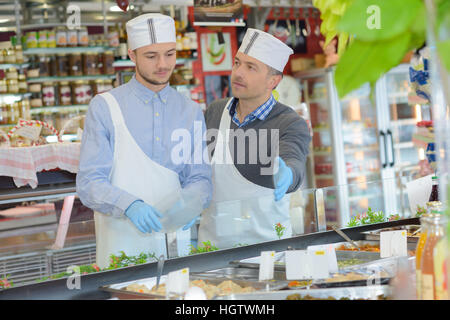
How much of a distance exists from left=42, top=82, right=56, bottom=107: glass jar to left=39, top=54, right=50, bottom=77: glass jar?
0.10 meters

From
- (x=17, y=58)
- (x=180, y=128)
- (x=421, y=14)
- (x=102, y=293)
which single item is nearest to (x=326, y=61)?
(x=17, y=58)

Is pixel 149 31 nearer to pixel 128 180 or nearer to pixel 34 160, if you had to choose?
pixel 128 180

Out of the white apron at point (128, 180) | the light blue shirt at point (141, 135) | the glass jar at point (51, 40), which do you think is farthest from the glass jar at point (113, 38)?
the white apron at point (128, 180)

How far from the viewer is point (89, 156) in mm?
2453

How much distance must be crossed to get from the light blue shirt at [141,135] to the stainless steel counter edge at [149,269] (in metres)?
0.41

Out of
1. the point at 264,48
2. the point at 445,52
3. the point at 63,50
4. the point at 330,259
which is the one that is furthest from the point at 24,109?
the point at 445,52

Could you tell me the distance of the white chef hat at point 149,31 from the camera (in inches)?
104

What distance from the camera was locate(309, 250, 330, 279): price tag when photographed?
1681 mm

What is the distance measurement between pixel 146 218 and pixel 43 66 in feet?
16.0

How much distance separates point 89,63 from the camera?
672cm
